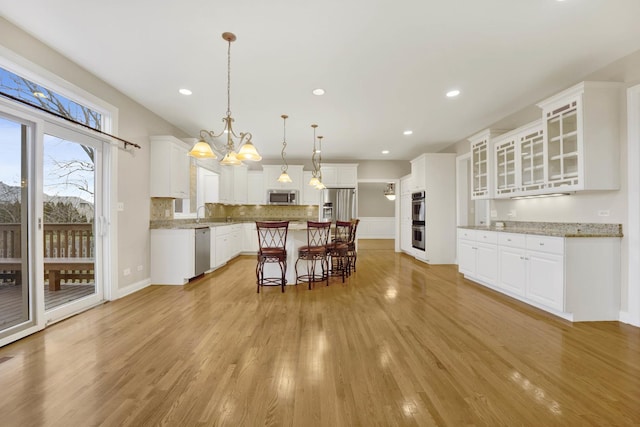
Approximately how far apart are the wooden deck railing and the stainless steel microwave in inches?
166

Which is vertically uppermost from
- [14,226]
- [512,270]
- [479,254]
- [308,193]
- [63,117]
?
[63,117]

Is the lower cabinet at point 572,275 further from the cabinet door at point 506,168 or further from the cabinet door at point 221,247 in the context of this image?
the cabinet door at point 221,247

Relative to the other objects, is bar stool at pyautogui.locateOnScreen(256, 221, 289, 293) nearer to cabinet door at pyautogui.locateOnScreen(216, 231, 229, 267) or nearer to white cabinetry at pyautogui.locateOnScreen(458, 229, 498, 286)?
cabinet door at pyautogui.locateOnScreen(216, 231, 229, 267)

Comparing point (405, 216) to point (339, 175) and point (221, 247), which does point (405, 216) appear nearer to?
point (339, 175)

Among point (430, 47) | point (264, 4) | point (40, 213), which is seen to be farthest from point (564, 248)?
point (40, 213)

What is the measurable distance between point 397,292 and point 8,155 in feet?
14.7

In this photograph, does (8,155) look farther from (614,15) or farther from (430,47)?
(614,15)

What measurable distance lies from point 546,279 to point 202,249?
4917mm

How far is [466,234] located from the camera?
4562 mm

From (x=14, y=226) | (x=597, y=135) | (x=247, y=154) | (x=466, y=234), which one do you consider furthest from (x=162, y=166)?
(x=597, y=135)

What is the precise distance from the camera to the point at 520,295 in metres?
3.39

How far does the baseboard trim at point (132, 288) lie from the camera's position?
3589 mm

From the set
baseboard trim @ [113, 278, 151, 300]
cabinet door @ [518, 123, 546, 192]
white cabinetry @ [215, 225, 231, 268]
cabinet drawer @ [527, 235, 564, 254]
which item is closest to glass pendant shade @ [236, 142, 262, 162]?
baseboard trim @ [113, 278, 151, 300]

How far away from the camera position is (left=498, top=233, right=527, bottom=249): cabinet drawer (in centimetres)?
333
